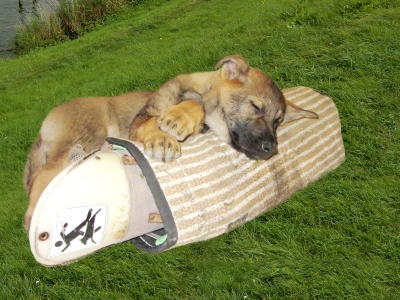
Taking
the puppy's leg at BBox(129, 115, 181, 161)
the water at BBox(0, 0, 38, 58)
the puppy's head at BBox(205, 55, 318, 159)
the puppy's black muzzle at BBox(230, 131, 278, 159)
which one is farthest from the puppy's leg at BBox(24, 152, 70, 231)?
the water at BBox(0, 0, 38, 58)

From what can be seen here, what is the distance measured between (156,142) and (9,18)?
18875mm

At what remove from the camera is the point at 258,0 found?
502 inches

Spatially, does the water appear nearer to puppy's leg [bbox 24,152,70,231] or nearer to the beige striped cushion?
puppy's leg [bbox 24,152,70,231]

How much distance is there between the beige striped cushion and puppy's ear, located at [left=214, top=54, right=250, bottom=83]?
0.64 metres

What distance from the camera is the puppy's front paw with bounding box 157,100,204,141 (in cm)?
342

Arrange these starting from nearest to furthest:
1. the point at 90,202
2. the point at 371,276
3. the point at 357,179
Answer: the point at 90,202 → the point at 371,276 → the point at 357,179

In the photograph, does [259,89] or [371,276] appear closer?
[371,276]

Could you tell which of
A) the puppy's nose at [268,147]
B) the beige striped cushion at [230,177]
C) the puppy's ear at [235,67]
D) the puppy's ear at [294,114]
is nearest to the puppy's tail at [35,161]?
the beige striped cushion at [230,177]

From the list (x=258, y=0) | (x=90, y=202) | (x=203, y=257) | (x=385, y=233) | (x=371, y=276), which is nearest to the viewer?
(x=90, y=202)

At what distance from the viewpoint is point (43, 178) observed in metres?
3.54

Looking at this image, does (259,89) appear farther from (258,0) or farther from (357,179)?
(258,0)

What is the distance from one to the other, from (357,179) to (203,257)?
187 centimetres

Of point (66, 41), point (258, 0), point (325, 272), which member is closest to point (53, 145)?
point (325, 272)

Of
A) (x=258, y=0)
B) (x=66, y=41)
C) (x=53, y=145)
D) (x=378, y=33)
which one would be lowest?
(x=66, y=41)
